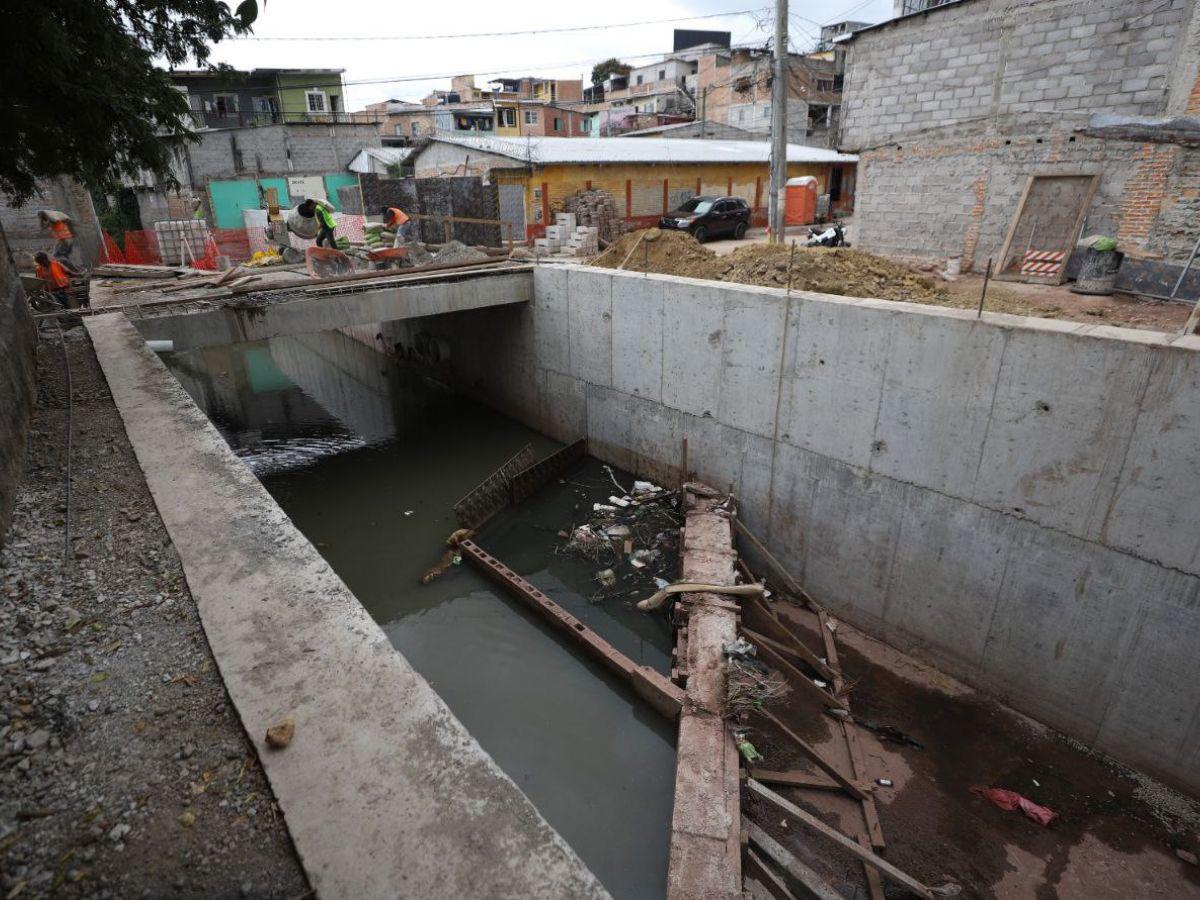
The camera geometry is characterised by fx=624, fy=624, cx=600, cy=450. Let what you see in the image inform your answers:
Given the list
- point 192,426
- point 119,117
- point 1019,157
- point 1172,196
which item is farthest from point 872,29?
point 192,426

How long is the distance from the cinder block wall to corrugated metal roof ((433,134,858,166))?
6.84 metres

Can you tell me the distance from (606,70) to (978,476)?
6907cm

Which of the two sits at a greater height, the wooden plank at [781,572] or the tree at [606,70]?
the tree at [606,70]

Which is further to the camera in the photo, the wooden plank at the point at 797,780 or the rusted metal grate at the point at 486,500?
the rusted metal grate at the point at 486,500

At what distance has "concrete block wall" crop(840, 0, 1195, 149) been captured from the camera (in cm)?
951

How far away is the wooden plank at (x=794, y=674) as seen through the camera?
23.7 ft

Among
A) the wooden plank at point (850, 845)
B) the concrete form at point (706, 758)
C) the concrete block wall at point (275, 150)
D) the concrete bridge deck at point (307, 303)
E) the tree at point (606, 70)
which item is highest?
the tree at point (606, 70)

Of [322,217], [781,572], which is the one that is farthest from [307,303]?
[781,572]

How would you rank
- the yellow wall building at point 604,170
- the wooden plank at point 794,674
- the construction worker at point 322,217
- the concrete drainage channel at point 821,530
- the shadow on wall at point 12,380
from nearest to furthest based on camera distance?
the concrete drainage channel at point 821,530 < the shadow on wall at point 12,380 < the wooden plank at point 794,674 < the construction worker at point 322,217 < the yellow wall building at point 604,170

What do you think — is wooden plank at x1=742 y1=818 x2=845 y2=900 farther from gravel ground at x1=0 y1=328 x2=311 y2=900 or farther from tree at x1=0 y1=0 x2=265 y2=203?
tree at x1=0 y1=0 x2=265 y2=203

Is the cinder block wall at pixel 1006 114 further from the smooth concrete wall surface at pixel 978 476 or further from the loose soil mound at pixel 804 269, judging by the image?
the smooth concrete wall surface at pixel 978 476

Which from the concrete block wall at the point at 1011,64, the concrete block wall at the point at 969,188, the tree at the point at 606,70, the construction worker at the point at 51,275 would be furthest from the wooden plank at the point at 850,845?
the tree at the point at 606,70

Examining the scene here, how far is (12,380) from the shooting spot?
18.2ft

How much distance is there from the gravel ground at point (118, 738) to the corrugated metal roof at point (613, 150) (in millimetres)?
18092
